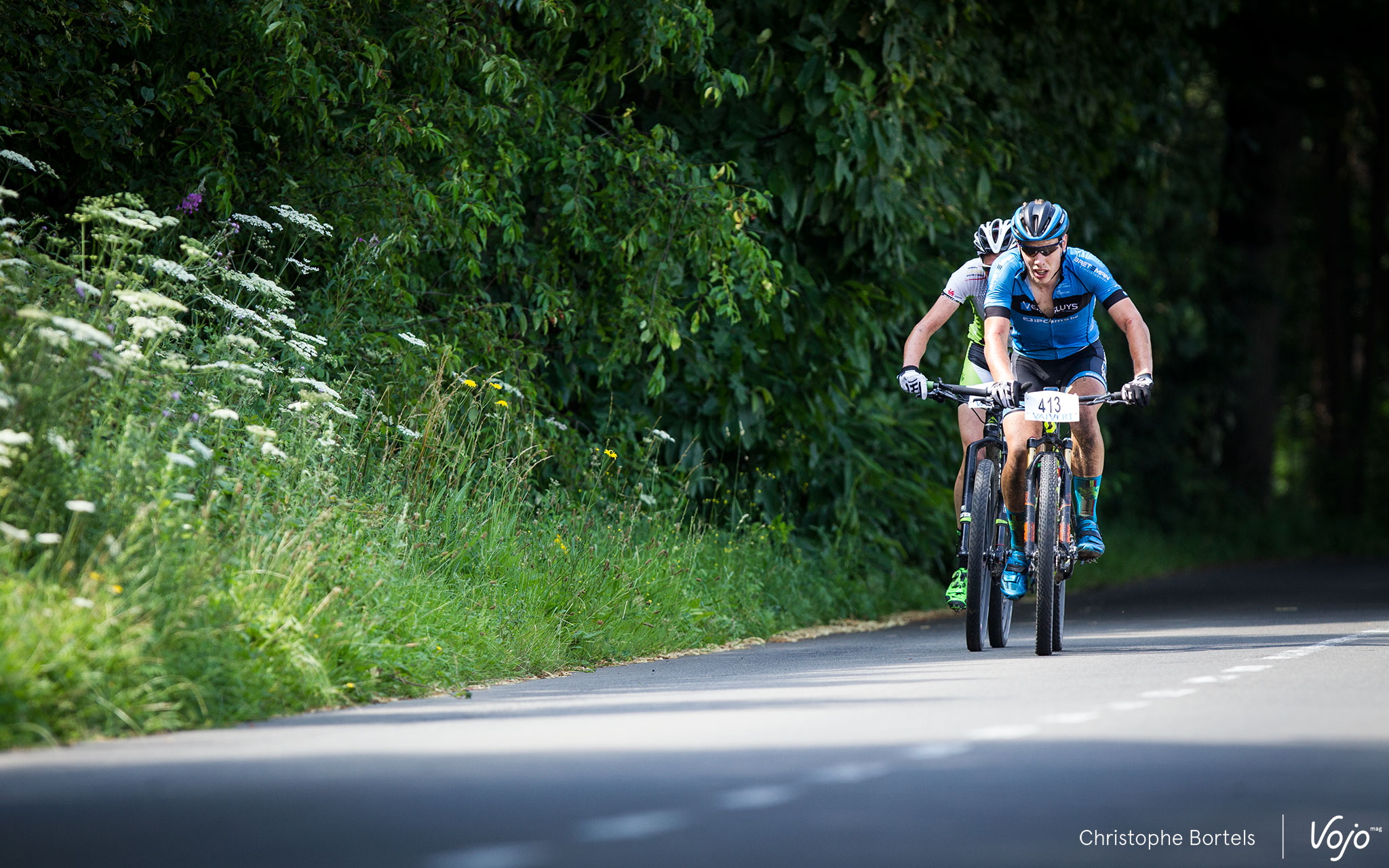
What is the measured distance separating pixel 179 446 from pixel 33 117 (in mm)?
3165

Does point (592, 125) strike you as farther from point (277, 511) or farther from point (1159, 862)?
point (1159, 862)

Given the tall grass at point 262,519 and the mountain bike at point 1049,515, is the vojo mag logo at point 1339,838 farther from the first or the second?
Result: the mountain bike at point 1049,515

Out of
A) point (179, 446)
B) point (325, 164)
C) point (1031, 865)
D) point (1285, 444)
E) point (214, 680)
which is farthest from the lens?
point (1285, 444)

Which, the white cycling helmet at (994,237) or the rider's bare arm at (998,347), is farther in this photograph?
the white cycling helmet at (994,237)

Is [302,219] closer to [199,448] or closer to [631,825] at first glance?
[199,448]

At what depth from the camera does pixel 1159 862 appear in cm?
512

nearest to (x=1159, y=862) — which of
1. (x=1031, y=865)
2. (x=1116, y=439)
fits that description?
(x=1031, y=865)

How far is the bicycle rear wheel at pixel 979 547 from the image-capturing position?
10953 mm

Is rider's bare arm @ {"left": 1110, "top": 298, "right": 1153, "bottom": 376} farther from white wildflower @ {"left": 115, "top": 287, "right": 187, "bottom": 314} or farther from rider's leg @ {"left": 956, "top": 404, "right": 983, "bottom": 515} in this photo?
white wildflower @ {"left": 115, "top": 287, "right": 187, "bottom": 314}

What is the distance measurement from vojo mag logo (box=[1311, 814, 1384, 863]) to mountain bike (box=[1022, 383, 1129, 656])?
5218 millimetres

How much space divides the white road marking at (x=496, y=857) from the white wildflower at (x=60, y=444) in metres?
3.36

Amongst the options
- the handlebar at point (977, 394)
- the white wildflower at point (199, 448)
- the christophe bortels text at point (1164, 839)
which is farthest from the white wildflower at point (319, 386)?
the christophe bortels text at point (1164, 839)

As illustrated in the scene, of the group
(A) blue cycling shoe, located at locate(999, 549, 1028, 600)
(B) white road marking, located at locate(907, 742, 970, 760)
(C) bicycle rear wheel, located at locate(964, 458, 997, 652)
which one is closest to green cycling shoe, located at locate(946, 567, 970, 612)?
(C) bicycle rear wheel, located at locate(964, 458, 997, 652)

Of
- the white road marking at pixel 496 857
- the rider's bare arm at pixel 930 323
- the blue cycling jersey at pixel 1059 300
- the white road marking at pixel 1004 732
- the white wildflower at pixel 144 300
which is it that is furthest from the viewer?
the rider's bare arm at pixel 930 323
